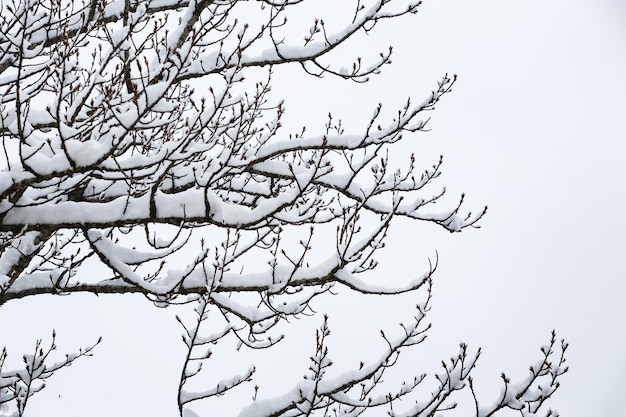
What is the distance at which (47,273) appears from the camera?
3.87 metres

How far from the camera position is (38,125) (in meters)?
3.81

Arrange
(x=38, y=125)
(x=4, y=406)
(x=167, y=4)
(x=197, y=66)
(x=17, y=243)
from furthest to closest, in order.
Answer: (x=4, y=406) → (x=167, y=4) → (x=197, y=66) → (x=17, y=243) → (x=38, y=125)

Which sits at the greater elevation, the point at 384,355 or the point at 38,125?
the point at 38,125

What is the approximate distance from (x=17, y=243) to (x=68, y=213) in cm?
125

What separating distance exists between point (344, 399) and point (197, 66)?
289cm

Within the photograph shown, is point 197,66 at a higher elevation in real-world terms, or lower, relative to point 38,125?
higher

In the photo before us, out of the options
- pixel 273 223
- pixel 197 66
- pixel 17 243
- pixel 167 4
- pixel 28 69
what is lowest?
pixel 273 223

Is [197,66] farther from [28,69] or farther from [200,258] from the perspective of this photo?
[200,258]

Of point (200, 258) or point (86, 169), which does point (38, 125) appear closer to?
point (86, 169)

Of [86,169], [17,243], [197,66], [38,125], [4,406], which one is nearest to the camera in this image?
[86,169]

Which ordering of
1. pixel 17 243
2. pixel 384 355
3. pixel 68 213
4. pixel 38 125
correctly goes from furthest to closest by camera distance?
pixel 17 243 < pixel 38 125 < pixel 384 355 < pixel 68 213

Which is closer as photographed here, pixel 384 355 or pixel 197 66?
pixel 384 355

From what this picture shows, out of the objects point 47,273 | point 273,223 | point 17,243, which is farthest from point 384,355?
point 17,243

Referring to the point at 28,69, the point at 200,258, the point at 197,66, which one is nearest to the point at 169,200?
the point at 200,258
